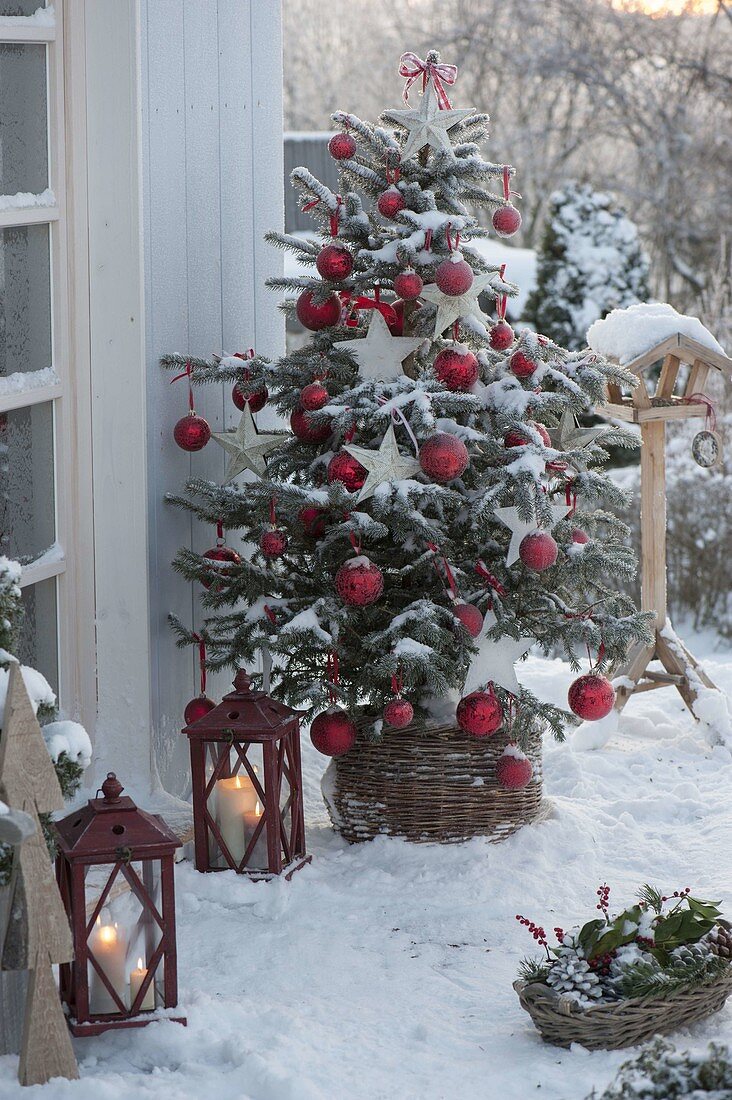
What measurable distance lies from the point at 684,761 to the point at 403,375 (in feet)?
5.95

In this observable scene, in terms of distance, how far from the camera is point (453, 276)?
3285 millimetres

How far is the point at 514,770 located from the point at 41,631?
125 cm

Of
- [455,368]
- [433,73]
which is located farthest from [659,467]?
[433,73]

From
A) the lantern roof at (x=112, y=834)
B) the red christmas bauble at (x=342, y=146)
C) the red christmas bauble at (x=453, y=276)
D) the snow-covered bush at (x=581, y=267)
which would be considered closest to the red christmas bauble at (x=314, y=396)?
the red christmas bauble at (x=453, y=276)

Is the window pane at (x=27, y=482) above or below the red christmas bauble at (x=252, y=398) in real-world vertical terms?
below

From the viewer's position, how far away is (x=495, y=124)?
1543cm

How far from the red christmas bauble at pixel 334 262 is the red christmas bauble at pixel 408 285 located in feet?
0.56

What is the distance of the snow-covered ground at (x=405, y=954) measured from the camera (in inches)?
91.7

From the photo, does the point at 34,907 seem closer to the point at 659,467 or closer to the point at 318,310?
the point at 318,310

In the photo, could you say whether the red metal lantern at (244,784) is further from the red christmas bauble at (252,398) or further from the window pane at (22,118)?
the window pane at (22,118)

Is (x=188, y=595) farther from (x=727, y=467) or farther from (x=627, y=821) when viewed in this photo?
(x=727, y=467)

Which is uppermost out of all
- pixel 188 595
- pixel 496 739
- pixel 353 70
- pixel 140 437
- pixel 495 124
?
pixel 353 70

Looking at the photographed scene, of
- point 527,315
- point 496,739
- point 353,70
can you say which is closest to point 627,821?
point 496,739

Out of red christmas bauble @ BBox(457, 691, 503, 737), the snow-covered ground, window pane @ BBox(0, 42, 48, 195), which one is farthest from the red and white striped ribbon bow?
the snow-covered ground
